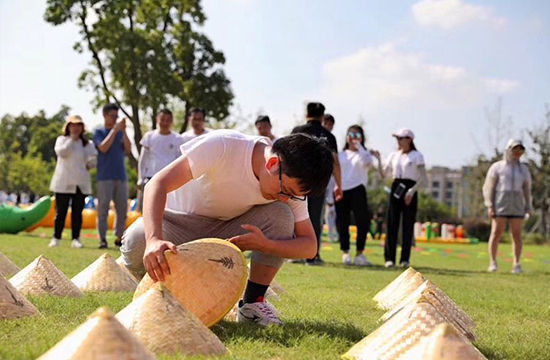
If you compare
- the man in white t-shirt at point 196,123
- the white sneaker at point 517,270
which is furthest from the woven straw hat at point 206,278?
the white sneaker at point 517,270

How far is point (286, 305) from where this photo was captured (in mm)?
5082

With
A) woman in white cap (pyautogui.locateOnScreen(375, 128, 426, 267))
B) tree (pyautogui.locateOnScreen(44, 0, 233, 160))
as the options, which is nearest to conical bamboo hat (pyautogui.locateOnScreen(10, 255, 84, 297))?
woman in white cap (pyautogui.locateOnScreen(375, 128, 426, 267))

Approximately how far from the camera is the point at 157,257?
3572mm

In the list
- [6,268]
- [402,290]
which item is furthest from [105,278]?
[402,290]

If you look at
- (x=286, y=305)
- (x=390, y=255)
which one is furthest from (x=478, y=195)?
(x=286, y=305)

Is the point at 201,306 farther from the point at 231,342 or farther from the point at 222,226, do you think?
the point at 222,226

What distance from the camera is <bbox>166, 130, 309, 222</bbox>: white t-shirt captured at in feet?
13.0

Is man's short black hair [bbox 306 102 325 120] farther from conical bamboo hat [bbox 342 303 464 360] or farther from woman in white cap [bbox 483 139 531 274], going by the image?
conical bamboo hat [bbox 342 303 464 360]

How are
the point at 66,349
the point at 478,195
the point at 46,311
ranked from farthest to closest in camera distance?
the point at 478,195
the point at 46,311
the point at 66,349

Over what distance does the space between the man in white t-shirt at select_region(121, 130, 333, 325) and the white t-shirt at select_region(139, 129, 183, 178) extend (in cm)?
591

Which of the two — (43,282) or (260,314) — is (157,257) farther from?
(43,282)

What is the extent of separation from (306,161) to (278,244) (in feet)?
2.10

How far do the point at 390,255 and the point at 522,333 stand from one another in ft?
19.0

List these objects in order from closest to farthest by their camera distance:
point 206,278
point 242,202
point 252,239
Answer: point 206,278 → point 252,239 → point 242,202
